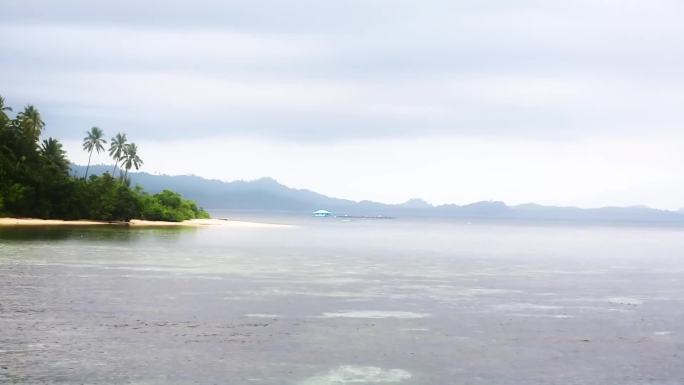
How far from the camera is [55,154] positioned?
178 meters

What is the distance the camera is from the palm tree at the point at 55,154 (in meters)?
174

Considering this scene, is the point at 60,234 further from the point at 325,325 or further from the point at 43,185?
the point at 325,325

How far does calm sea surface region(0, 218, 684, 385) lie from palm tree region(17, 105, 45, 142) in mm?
104825

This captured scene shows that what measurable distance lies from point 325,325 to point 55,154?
154433 mm

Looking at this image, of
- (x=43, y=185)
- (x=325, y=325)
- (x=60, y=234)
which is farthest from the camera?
(x=43, y=185)

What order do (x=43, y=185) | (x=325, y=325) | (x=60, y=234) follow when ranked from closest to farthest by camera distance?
(x=325, y=325) < (x=60, y=234) < (x=43, y=185)

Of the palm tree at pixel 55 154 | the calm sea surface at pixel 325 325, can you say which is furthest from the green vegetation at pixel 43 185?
the calm sea surface at pixel 325 325

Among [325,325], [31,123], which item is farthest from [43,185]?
[325,325]

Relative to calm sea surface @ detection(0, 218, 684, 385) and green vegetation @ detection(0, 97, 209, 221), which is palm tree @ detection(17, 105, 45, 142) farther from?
calm sea surface @ detection(0, 218, 684, 385)

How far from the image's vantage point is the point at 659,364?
101 feet

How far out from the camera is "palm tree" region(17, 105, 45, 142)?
16762 cm

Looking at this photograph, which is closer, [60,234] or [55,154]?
[60,234]

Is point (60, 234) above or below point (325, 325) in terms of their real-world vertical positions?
above

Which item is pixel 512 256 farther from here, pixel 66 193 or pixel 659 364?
pixel 66 193
